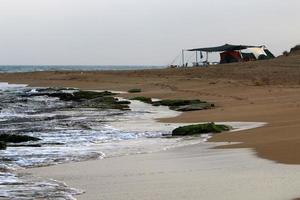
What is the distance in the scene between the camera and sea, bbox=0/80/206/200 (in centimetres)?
765

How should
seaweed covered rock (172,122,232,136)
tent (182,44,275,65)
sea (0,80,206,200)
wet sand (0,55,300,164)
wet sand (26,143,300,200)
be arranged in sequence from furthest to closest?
tent (182,44,275,65) < seaweed covered rock (172,122,232,136) < wet sand (0,55,300,164) < sea (0,80,206,200) < wet sand (26,143,300,200)

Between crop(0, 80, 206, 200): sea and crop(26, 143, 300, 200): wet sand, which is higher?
crop(26, 143, 300, 200): wet sand

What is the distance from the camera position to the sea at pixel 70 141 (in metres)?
7.65

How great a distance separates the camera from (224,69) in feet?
144

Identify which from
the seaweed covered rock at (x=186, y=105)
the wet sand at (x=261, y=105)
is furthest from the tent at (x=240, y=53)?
the seaweed covered rock at (x=186, y=105)

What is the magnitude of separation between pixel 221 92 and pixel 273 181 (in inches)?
814

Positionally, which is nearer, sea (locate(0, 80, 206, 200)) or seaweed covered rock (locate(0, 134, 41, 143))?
sea (locate(0, 80, 206, 200))

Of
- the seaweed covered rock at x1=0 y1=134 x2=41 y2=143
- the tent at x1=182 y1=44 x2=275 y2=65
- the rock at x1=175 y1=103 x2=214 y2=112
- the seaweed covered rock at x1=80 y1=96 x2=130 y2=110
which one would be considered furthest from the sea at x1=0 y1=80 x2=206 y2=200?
the tent at x1=182 y1=44 x2=275 y2=65

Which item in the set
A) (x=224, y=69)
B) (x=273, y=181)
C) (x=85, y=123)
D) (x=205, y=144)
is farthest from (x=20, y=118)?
(x=224, y=69)

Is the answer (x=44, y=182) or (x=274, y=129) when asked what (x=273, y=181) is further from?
(x=274, y=129)

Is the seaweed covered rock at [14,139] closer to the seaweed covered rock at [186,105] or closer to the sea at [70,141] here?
the sea at [70,141]

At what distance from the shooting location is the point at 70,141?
500 inches

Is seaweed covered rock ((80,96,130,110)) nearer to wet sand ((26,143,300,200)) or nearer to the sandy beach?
the sandy beach

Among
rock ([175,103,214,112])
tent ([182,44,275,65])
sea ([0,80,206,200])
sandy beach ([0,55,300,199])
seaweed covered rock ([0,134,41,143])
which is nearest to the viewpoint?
sandy beach ([0,55,300,199])
